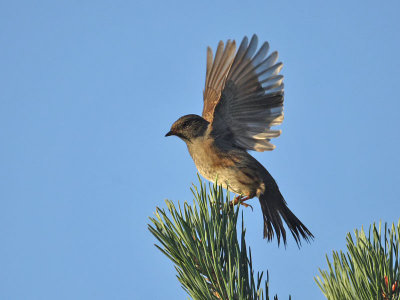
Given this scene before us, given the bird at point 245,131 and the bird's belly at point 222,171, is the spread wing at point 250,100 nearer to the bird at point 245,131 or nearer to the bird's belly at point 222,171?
the bird at point 245,131

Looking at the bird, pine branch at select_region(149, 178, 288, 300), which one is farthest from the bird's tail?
pine branch at select_region(149, 178, 288, 300)

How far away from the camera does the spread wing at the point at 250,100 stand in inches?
225

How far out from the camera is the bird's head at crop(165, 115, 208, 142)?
5.89 metres

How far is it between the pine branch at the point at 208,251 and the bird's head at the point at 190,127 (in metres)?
2.88

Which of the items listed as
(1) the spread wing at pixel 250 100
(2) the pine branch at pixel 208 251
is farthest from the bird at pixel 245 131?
(2) the pine branch at pixel 208 251

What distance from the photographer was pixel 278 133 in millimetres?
5980

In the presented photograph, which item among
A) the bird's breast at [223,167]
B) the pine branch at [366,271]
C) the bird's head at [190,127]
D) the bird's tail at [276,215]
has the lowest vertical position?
the pine branch at [366,271]

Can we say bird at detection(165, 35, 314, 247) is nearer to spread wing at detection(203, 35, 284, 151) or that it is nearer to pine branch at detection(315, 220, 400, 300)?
spread wing at detection(203, 35, 284, 151)

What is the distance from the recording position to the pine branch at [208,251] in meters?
2.59

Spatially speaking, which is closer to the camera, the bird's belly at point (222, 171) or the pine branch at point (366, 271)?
the pine branch at point (366, 271)

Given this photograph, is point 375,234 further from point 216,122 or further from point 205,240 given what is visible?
point 216,122

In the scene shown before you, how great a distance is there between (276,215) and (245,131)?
1175 millimetres

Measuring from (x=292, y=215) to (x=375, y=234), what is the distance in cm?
292

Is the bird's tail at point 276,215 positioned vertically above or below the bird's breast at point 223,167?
below
